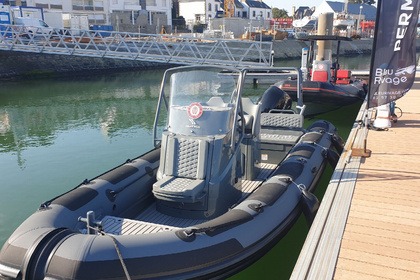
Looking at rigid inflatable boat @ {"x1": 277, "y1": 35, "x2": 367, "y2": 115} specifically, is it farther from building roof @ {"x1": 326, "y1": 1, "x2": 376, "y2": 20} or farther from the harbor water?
building roof @ {"x1": 326, "y1": 1, "x2": 376, "y2": 20}

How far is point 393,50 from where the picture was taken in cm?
552

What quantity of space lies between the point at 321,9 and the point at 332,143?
56.4m

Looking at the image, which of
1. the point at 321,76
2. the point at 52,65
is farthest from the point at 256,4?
the point at 321,76

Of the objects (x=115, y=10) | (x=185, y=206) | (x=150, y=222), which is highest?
(x=115, y=10)

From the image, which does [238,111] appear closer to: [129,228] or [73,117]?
[129,228]

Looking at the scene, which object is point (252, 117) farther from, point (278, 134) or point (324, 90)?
point (324, 90)

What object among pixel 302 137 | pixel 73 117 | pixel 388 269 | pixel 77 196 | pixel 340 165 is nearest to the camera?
pixel 388 269

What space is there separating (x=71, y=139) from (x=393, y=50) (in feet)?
28.5

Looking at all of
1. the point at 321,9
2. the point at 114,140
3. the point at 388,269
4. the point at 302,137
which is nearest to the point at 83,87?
the point at 114,140

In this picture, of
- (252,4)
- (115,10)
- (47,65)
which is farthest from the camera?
(252,4)

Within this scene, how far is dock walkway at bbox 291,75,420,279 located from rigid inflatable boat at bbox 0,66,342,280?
1.83ft

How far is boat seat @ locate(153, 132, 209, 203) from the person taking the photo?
4.64 meters

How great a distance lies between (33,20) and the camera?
30.2 metres

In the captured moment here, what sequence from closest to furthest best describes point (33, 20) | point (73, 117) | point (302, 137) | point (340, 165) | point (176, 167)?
point (176, 167) → point (340, 165) → point (302, 137) → point (73, 117) → point (33, 20)
